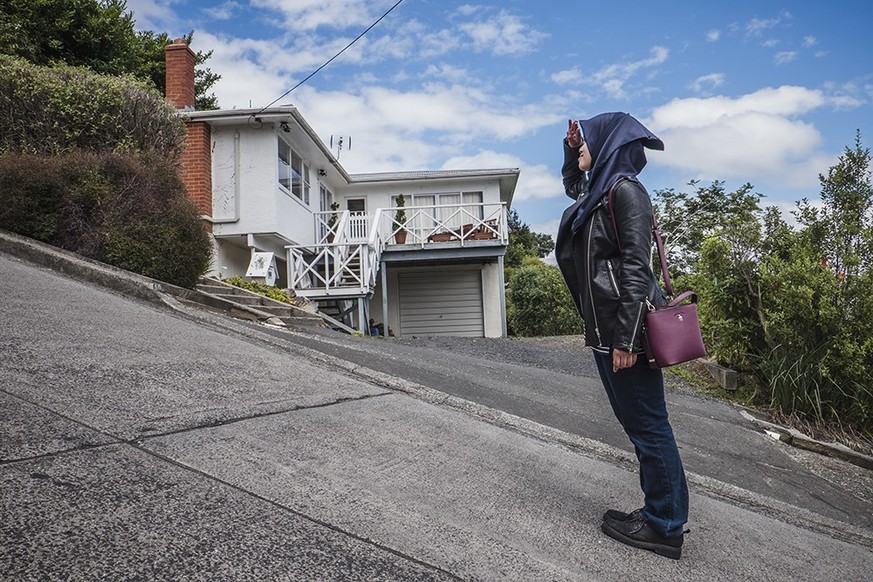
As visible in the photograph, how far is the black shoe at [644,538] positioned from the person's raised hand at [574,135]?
5.57ft

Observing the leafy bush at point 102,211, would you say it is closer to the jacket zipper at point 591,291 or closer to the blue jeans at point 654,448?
the jacket zipper at point 591,291

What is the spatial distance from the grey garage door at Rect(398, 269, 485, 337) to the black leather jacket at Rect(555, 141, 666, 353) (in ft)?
57.9

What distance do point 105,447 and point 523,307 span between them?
56.6 feet

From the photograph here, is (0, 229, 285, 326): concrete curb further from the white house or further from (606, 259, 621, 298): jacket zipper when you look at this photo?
the white house

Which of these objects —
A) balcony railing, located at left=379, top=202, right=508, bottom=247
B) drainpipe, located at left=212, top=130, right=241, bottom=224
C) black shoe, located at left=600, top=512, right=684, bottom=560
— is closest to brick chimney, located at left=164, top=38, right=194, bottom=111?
drainpipe, located at left=212, top=130, right=241, bottom=224

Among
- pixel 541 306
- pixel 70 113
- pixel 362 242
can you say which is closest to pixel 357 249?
pixel 362 242

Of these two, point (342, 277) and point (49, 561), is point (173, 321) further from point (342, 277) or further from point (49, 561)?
point (342, 277)

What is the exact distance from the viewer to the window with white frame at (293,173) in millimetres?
15789

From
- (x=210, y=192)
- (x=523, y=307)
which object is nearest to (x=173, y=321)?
(x=210, y=192)

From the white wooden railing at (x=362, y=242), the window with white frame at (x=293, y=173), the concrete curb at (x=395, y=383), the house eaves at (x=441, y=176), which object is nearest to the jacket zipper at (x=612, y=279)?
the concrete curb at (x=395, y=383)

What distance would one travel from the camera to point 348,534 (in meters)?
2.34

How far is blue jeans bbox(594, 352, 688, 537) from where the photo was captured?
2.65 meters

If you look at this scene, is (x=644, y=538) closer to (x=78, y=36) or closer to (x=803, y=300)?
(x=803, y=300)

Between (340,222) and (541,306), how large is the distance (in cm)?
641
